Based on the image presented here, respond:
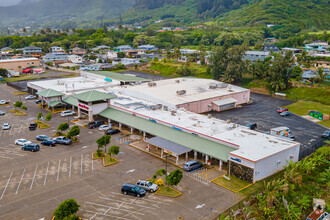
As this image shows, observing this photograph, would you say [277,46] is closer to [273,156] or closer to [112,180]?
[273,156]

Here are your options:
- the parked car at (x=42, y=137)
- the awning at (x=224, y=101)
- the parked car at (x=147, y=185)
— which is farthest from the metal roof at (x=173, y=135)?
the awning at (x=224, y=101)

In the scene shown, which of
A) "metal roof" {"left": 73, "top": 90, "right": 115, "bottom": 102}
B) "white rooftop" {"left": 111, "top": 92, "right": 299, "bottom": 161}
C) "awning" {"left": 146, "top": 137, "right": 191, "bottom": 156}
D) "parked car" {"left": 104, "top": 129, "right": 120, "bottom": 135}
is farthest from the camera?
"metal roof" {"left": 73, "top": 90, "right": 115, "bottom": 102}

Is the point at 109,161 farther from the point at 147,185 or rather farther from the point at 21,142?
the point at 21,142

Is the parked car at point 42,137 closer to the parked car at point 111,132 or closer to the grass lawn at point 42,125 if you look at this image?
the grass lawn at point 42,125

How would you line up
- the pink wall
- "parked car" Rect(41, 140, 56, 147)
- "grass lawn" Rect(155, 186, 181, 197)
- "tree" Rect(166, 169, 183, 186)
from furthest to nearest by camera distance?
the pink wall → "parked car" Rect(41, 140, 56, 147) → "grass lawn" Rect(155, 186, 181, 197) → "tree" Rect(166, 169, 183, 186)

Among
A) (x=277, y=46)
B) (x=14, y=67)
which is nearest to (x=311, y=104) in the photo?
(x=277, y=46)

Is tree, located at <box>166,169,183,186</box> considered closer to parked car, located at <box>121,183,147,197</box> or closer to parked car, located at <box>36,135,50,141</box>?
parked car, located at <box>121,183,147,197</box>

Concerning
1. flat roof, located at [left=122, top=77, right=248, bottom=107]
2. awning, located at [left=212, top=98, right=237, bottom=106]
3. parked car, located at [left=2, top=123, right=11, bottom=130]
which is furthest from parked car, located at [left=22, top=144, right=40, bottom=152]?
awning, located at [left=212, top=98, right=237, bottom=106]
